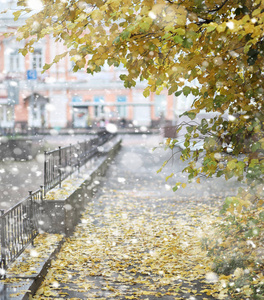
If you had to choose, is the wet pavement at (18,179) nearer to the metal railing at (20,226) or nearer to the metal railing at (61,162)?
the metal railing at (61,162)

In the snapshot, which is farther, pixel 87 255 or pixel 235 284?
pixel 87 255

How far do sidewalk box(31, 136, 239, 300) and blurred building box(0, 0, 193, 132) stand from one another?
98.1 ft

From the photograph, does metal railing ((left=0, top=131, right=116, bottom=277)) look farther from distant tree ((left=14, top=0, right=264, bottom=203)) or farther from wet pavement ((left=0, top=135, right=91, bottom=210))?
distant tree ((left=14, top=0, right=264, bottom=203))

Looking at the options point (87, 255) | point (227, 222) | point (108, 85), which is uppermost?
point (108, 85)

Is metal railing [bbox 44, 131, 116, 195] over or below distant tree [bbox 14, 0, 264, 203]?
below

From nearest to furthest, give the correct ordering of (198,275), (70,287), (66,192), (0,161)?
(70,287)
(198,275)
(66,192)
(0,161)

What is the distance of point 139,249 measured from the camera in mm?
7418

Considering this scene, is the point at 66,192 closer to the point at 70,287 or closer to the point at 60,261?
the point at 60,261

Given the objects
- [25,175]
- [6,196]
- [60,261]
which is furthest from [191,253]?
[25,175]

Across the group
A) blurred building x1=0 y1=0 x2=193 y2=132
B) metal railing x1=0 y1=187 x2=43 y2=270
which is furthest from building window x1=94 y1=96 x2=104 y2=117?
metal railing x1=0 y1=187 x2=43 y2=270

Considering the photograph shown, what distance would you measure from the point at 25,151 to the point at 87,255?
42.2 ft

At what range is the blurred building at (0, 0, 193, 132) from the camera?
42719 millimetres

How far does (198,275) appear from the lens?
20.0ft

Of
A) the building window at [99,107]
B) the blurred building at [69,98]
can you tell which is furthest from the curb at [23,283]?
the building window at [99,107]
